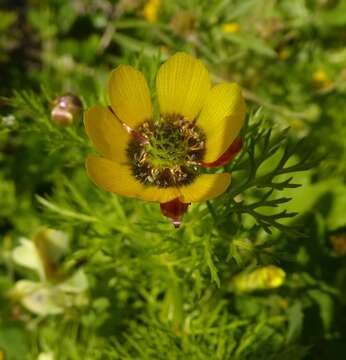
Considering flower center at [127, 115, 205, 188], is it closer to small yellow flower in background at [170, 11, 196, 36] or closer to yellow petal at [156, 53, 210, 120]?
yellow petal at [156, 53, 210, 120]

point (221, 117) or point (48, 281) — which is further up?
point (221, 117)

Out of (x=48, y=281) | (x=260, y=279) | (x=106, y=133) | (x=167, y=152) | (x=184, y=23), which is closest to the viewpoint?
(x=106, y=133)

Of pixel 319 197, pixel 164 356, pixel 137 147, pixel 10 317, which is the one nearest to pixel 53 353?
pixel 10 317

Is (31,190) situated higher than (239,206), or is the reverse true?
(239,206)

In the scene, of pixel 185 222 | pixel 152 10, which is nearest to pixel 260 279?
pixel 185 222

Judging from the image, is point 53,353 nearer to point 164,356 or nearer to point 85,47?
point 164,356

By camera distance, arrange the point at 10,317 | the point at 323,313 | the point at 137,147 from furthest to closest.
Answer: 1. the point at 10,317
2. the point at 323,313
3. the point at 137,147

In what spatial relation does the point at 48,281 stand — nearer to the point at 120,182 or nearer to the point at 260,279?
the point at 260,279
